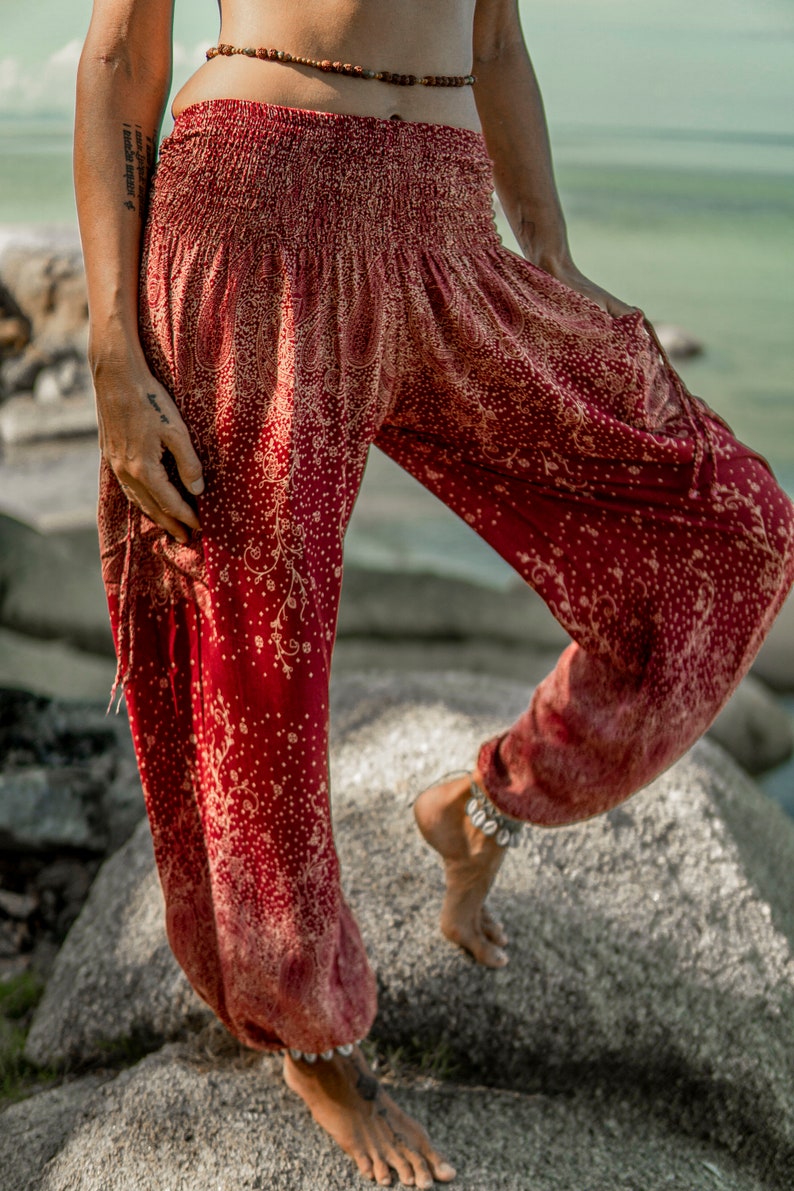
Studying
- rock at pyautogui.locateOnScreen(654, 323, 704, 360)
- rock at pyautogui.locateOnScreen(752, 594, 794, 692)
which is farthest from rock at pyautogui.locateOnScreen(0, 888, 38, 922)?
rock at pyautogui.locateOnScreen(654, 323, 704, 360)

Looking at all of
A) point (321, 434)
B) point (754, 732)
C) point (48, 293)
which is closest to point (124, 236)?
point (321, 434)

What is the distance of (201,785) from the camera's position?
123 cm

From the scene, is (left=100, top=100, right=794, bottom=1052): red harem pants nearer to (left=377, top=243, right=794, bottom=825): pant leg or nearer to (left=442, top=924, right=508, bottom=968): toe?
(left=377, top=243, right=794, bottom=825): pant leg

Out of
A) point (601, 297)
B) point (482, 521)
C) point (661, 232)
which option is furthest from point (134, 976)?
point (661, 232)

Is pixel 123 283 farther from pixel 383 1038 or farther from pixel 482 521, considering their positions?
pixel 383 1038

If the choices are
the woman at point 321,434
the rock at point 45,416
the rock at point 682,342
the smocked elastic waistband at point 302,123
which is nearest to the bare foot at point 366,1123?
the woman at point 321,434

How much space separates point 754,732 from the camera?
337cm

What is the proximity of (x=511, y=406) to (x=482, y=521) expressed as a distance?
15 centimetres

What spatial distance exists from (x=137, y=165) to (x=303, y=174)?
0.18 metres

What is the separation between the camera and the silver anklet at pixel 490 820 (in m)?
1.41

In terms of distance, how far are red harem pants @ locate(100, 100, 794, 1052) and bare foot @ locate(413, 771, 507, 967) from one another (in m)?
0.20

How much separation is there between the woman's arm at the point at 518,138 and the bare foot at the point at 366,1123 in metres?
1.00

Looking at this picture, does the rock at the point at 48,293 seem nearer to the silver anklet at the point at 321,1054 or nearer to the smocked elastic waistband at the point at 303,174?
the smocked elastic waistband at the point at 303,174

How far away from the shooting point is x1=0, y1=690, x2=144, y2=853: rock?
7.32 ft
